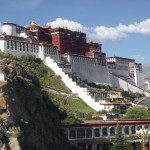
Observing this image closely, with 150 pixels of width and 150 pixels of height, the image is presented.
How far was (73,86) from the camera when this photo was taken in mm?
81562

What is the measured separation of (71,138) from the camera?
48125 millimetres

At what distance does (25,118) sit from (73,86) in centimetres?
4060

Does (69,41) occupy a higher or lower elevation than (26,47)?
higher

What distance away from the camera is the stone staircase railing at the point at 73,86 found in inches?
3029

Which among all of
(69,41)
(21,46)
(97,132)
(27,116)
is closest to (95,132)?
(97,132)

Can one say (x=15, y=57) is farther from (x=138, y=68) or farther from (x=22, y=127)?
(x=138, y=68)

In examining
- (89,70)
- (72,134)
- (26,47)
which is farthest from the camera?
(89,70)

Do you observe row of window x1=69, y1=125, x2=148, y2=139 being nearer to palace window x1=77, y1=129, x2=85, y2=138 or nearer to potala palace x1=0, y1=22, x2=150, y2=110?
palace window x1=77, y1=129, x2=85, y2=138

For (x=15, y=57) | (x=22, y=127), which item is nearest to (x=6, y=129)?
(x=22, y=127)

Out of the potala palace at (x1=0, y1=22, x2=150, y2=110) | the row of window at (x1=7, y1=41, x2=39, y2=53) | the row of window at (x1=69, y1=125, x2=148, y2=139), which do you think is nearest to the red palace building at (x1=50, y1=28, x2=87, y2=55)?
the potala palace at (x1=0, y1=22, x2=150, y2=110)

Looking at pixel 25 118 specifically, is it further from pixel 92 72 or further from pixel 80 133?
pixel 92 72

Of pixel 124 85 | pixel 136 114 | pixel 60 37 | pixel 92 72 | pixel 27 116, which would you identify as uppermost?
pixel 60 37

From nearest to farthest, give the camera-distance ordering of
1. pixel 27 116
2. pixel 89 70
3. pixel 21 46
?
pixel 27 116 → pixel 21 46 → pixel 89 70

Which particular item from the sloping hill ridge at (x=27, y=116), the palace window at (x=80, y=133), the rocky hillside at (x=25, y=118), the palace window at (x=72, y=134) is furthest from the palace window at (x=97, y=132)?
the rocky hillside at (x=25, y=118)
